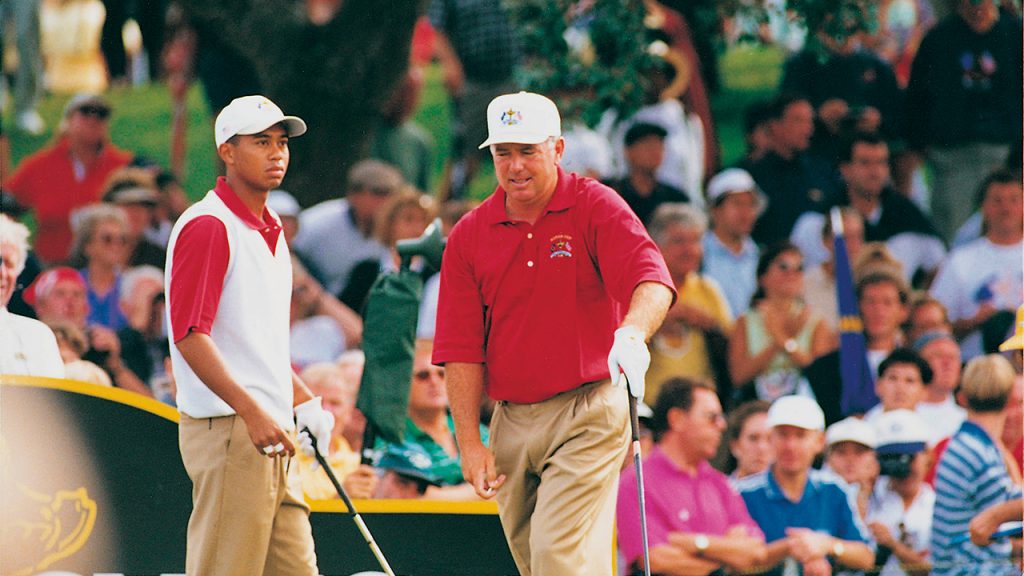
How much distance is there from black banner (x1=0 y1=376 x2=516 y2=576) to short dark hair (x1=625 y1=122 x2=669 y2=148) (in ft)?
16.3

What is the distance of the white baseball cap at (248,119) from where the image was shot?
6.71 m

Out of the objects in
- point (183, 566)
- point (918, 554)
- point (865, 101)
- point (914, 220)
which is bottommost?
point (918, 554)

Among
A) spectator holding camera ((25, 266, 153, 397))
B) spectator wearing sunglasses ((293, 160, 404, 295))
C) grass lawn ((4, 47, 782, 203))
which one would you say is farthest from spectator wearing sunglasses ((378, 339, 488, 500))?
grass lawn ((4, 47, 782, 203))

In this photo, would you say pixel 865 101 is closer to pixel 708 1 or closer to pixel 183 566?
pixel 708 1

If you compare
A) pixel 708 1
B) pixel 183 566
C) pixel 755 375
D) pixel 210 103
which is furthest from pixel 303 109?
pixel 183 566

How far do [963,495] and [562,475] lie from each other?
3.46 meters

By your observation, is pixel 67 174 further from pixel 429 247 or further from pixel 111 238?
pixel 429 247

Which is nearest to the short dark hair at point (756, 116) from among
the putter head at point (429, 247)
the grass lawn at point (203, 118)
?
the grass lawn at point (203, 118)

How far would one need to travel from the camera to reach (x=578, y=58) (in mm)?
11258

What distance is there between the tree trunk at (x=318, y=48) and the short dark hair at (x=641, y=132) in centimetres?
177

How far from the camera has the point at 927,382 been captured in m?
10.7

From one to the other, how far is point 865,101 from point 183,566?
6808mm

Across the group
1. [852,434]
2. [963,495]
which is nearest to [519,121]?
[963,495]

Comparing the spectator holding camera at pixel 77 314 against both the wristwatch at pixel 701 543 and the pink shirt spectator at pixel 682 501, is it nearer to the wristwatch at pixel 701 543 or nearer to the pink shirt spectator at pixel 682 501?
the pink shirt spectator at pixel 682 501
